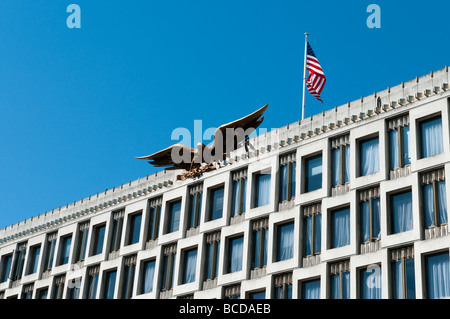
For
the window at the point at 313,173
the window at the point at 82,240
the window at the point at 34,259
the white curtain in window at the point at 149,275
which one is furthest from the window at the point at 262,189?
the window at the point at 34,259

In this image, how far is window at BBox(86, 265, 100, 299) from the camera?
65.2m

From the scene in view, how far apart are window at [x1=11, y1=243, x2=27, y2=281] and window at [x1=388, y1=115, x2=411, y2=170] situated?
37.5 metres

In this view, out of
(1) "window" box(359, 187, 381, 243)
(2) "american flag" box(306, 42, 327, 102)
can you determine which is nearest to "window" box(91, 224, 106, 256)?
(2) "american flag" box(306, 42, 327, 102)

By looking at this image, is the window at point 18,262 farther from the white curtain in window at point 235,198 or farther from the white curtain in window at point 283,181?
the white curtain in window at point 283,181

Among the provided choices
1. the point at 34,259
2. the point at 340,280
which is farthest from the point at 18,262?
the point at 340,280

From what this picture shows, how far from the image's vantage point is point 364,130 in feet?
171

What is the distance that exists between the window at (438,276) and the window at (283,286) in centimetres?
987

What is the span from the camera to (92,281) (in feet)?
216

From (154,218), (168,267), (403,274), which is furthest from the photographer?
(154,218)

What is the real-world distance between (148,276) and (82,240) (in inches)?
385

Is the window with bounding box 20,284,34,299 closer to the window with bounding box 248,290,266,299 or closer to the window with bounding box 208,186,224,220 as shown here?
the window with bounding box 208,186,224,220

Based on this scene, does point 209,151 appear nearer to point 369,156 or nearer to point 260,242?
point 260,242
